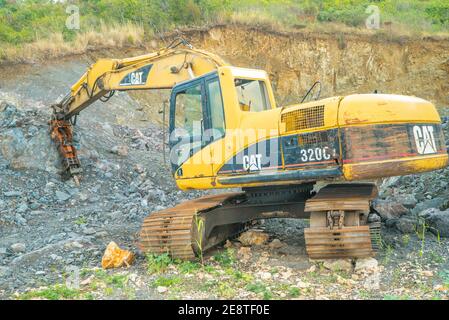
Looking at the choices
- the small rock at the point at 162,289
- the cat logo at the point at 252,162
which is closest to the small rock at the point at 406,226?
the cat logo at the point at 252,162

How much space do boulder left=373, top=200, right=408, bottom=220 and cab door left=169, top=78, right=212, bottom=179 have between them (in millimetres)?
2666

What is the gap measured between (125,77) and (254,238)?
147 inches

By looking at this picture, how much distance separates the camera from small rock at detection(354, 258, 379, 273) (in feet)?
18.7

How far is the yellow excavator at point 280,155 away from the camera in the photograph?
5.79m

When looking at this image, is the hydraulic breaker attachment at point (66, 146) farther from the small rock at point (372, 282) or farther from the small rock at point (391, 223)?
the small rock at point (372, 282)

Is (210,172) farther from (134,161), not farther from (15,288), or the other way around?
(134,161)

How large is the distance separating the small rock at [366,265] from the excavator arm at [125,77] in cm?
334

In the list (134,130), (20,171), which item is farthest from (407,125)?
(134,130)

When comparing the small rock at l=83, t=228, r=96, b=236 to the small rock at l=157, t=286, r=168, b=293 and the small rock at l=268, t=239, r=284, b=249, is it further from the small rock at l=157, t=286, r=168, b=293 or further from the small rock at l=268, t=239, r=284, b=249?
the small rock at l=157, t=286, r=168, b=293

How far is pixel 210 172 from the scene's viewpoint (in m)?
6.87

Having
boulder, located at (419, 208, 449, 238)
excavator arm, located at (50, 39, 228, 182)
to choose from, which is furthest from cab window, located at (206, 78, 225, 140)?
boulder, located at (419, 208, 449, 238)

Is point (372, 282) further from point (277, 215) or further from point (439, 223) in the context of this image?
point (439, 223)
